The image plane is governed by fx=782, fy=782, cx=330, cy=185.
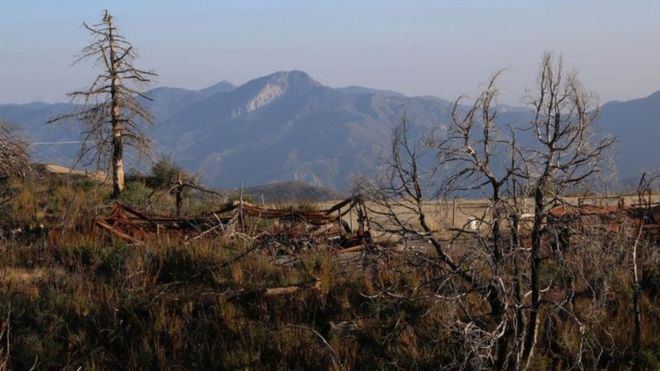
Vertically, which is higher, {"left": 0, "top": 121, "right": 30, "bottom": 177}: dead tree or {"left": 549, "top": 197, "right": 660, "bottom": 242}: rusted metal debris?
{"left": 0, "top": 121, "right": 30, "bottom": 177}: dead tree

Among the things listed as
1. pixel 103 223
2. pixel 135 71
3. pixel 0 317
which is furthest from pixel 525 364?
pixel 135 71

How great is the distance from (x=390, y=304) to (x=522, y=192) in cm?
267

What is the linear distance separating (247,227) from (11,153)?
9037 millimetres

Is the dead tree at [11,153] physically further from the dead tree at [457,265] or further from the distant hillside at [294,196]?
the dead tree at [457,265]

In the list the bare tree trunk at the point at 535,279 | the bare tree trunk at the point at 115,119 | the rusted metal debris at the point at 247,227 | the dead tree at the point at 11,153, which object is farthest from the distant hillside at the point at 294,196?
the bare tree trunk at the point at 535,279

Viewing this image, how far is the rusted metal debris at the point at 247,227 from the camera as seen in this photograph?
40.2 feet

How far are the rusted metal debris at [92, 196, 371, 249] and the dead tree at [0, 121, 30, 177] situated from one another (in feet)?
22.3

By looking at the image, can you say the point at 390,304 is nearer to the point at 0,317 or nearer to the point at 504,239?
the point at 504,239

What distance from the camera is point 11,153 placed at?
19172mm

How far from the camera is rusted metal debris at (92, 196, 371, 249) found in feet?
40.2

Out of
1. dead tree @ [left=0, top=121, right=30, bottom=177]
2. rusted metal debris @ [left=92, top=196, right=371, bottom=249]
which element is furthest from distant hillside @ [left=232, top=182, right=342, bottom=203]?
dead tree @ [left=0, top=121, right=30, bottom=177]

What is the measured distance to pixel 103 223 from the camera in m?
12.7

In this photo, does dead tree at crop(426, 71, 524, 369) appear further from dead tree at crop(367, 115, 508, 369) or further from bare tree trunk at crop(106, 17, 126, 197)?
bare tree trunk at crop(106, 17, 126, 197)

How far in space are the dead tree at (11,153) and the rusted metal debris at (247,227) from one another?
6810 millimetres
